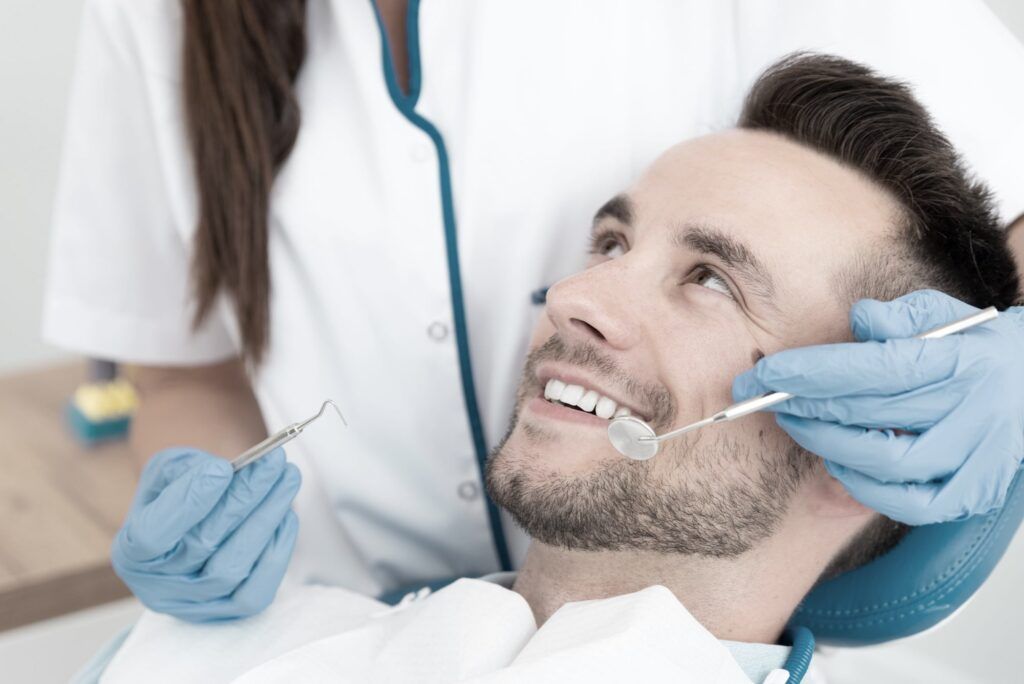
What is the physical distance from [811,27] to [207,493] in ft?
3.05

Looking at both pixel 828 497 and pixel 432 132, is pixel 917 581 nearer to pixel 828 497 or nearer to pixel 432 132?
pixel 828 497

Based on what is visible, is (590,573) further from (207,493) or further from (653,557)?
(207,493)

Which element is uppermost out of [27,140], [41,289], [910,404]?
[910,404]

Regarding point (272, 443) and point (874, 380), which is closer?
point (874, 380)

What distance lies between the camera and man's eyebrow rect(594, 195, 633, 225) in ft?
4.34

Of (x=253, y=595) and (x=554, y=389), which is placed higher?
(x=554, y=389)

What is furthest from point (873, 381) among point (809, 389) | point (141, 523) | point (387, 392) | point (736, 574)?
point (141, 523)

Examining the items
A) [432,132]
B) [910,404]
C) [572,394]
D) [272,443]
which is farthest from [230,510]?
[910,404]

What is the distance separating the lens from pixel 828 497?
4.04 ft

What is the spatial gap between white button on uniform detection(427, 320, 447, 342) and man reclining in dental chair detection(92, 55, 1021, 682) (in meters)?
0.16

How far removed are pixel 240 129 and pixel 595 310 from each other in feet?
1.86

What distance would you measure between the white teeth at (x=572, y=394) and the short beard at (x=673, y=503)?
0.08 meters

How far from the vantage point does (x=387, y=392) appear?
148 centimetres

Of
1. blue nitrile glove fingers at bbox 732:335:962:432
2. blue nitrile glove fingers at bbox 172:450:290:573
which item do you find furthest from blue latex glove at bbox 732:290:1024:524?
blue nitrile glove fingers at bbox 172:450:290:573
